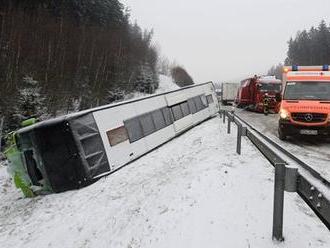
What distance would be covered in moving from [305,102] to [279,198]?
35.0 ft

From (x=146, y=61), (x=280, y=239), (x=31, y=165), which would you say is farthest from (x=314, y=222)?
(x=146, y=61)

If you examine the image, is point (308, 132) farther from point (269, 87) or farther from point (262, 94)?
point (269, 87)

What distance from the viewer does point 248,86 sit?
34000mm

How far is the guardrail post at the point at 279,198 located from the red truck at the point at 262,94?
25984 millimetres

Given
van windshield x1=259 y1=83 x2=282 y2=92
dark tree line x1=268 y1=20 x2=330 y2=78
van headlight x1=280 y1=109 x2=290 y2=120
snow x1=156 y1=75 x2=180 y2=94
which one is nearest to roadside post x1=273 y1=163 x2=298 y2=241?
van headlight x1=280 y1=109 x2=290 y2=120

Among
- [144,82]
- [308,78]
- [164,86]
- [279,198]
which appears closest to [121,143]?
[308,78]

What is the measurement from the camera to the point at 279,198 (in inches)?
194

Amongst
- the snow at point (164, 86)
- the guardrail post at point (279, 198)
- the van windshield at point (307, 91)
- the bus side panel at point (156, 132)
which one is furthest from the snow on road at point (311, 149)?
the snow at point (164, 86)

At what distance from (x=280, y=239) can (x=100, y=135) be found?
10153 mm

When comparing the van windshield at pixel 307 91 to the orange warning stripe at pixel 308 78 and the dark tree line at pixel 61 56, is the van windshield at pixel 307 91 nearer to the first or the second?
the orange warning stripe at pixel 308 78

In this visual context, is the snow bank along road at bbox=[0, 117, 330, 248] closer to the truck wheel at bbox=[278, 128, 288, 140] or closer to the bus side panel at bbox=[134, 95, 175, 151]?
the truck wheel at bbox=[278, 128, 288, 140]

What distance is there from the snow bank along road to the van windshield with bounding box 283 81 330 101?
4.15m

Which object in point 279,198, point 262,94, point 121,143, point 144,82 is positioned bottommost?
point 144,82

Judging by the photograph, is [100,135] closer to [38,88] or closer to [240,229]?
[240,229]
